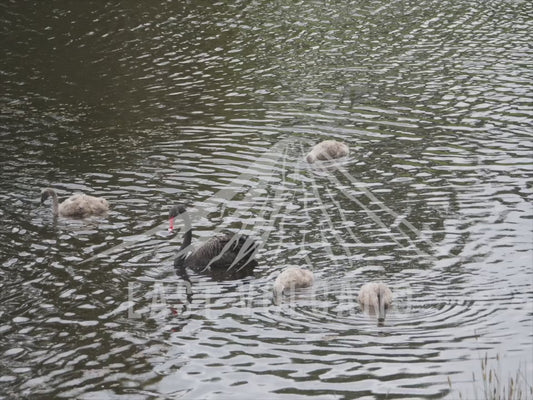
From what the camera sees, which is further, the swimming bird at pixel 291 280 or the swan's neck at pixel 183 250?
the swan's neck at pixel 183 250

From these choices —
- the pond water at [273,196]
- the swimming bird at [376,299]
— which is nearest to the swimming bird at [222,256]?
the pond water at [273,196]

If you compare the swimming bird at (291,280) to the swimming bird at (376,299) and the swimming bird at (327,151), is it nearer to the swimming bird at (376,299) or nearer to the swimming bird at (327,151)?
the swimming bird at (376,299)

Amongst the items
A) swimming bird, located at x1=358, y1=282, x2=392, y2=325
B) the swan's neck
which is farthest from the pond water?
the swan's neck

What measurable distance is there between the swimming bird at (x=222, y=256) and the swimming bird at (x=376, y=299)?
274 centimetres

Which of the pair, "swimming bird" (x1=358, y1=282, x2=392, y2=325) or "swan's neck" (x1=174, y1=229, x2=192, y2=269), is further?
"swan's neck" (x1=174, y1=229, x2=192, y2=269)

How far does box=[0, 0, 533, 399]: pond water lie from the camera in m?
13.8

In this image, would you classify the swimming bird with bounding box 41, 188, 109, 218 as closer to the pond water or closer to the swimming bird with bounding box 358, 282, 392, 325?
the pond water

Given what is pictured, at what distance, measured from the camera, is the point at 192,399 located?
42.2 ft

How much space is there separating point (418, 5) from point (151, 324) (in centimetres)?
Answer: 2386

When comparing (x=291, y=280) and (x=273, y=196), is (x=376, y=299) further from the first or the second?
(x=273, y=196)

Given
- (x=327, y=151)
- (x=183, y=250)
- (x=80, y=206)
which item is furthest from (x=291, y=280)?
(x=327, y=151)

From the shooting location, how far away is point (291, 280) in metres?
15.7

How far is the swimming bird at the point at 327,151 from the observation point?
72.6ft

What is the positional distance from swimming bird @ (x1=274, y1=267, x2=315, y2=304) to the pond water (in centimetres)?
18
